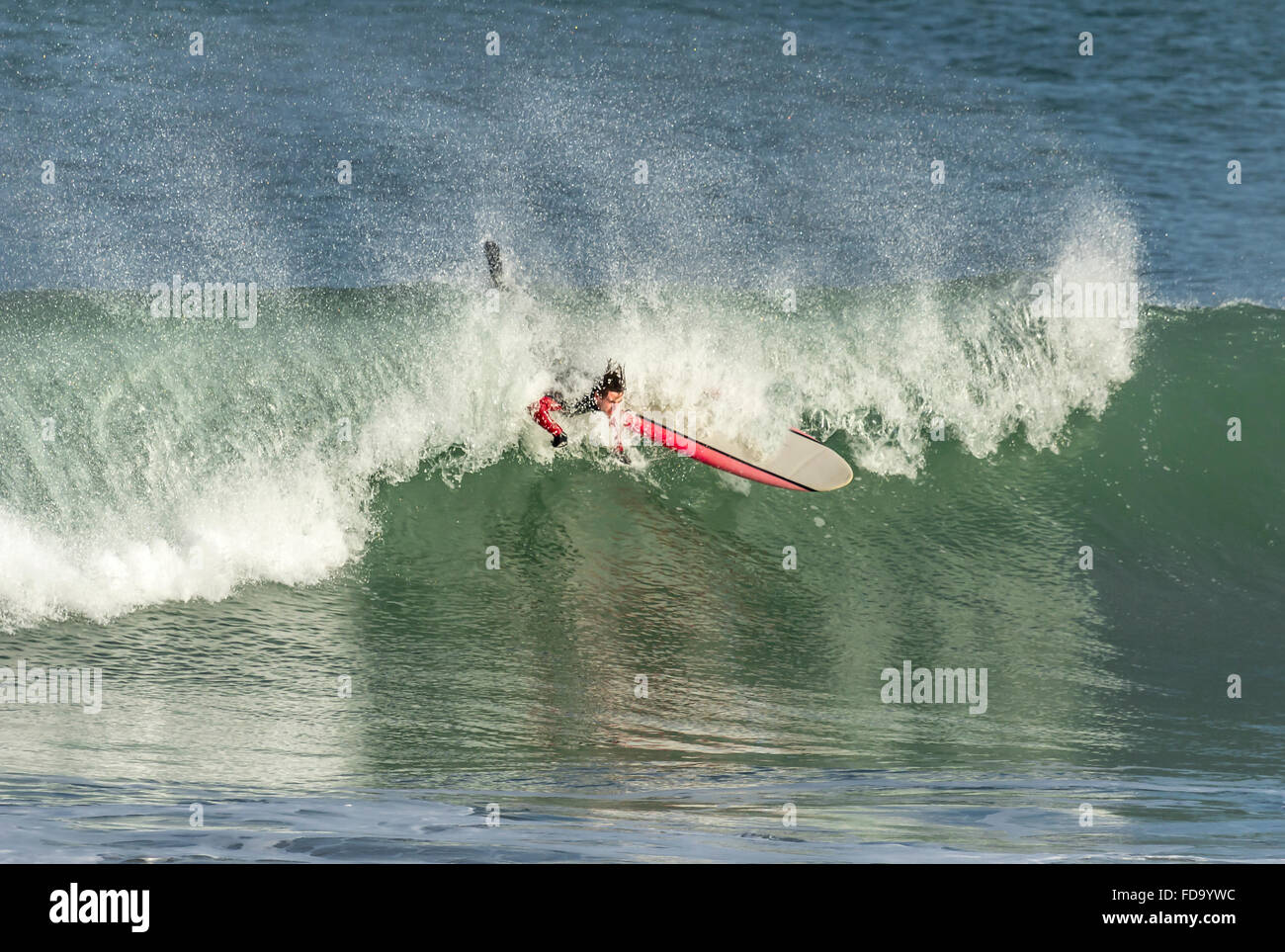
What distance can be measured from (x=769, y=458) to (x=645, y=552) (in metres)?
1.36

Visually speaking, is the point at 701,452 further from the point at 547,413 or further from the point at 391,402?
the point at 391,402

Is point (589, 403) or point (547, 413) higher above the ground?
point (589, 403)

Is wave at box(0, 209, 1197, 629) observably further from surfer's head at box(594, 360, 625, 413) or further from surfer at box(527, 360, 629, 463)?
surfer's head at box(594, 360, 625, 413)

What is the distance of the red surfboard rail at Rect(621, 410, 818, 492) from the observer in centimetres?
1046

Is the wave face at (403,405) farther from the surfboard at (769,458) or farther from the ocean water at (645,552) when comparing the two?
the surfboard at (769,458)

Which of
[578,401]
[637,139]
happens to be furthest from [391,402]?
[637,139]

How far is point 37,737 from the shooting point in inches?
285

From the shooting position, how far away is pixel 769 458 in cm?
1087

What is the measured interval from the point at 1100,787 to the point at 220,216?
79.4ft

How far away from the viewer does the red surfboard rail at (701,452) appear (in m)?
10.5

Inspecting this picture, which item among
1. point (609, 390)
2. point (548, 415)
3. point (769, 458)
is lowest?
point (769, 458)

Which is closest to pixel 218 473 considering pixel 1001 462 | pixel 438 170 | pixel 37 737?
pixel 37 737

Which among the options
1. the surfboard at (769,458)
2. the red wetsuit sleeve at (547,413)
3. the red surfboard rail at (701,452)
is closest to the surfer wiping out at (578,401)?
the red wetsuit sleeve at (547,413)

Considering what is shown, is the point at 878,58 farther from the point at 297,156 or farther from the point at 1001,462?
the point at 1001,462
